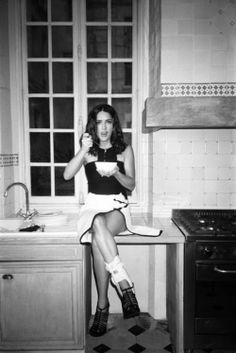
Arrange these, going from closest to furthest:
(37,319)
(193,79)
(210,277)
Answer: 1. (210,277)
2. (37,319)
3. (193,79)

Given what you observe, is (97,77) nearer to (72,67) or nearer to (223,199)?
(72,67)

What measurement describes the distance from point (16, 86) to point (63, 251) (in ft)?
5.25

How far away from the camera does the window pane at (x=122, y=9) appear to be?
309cm

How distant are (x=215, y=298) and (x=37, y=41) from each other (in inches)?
101

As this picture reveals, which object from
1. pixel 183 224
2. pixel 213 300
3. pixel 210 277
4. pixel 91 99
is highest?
pixel 91 99

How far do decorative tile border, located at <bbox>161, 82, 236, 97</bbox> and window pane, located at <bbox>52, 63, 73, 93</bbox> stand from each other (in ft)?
2.99

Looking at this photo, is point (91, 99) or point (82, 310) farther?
point (91, 99)

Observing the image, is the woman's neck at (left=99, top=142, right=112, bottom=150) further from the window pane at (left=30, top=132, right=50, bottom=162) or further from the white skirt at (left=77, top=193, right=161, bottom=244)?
the window pane at (left=30, top=132, right=50, bottom=162)

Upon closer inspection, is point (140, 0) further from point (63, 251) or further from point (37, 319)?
point (37, 319)

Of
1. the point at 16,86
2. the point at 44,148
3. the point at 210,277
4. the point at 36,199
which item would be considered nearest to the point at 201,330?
the point at 210,277

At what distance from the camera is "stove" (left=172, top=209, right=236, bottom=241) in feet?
7.27

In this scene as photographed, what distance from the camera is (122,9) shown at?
10.1ft

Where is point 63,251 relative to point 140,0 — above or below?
below

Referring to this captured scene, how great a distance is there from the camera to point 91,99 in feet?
10.3
